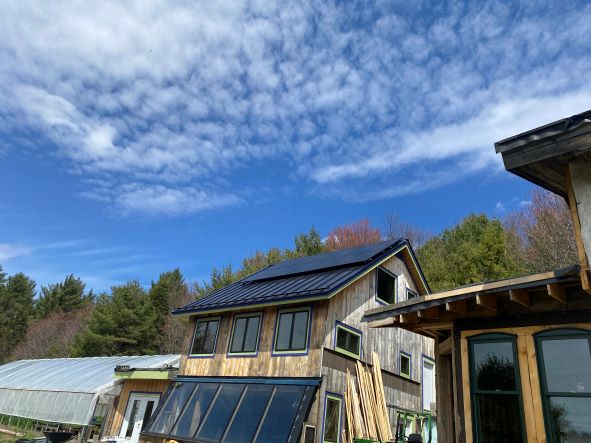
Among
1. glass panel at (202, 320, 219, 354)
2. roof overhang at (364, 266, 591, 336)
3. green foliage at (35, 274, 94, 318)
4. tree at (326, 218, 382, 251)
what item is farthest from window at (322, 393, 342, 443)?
green foliage at (35, 274, 94, 318)

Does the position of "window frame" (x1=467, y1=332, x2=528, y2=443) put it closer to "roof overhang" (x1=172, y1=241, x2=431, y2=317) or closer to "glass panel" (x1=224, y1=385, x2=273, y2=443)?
"roof overhang" (x1=172, y1=241, x2=431, y2=317)

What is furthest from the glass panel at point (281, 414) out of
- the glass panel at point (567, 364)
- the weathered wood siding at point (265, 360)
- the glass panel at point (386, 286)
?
the glass panel at point (567, 364)

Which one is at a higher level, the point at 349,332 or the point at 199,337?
the point at 349,332

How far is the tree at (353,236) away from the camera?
132ft

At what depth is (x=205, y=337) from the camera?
17234 mm

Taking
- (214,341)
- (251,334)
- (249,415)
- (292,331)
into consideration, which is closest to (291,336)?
(292,331)

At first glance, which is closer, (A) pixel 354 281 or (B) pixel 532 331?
(B) pixel 532 331

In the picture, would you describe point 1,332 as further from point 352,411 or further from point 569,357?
point 569,357

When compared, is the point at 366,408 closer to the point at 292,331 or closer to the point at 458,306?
the point at 292,331

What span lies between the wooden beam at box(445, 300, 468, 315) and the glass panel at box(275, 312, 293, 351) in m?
7.75

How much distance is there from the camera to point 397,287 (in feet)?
60.0

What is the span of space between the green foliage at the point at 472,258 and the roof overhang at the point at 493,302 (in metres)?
20.2

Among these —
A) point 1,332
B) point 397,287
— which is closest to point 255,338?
point 397,287

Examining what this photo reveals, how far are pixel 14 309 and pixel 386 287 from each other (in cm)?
5783
